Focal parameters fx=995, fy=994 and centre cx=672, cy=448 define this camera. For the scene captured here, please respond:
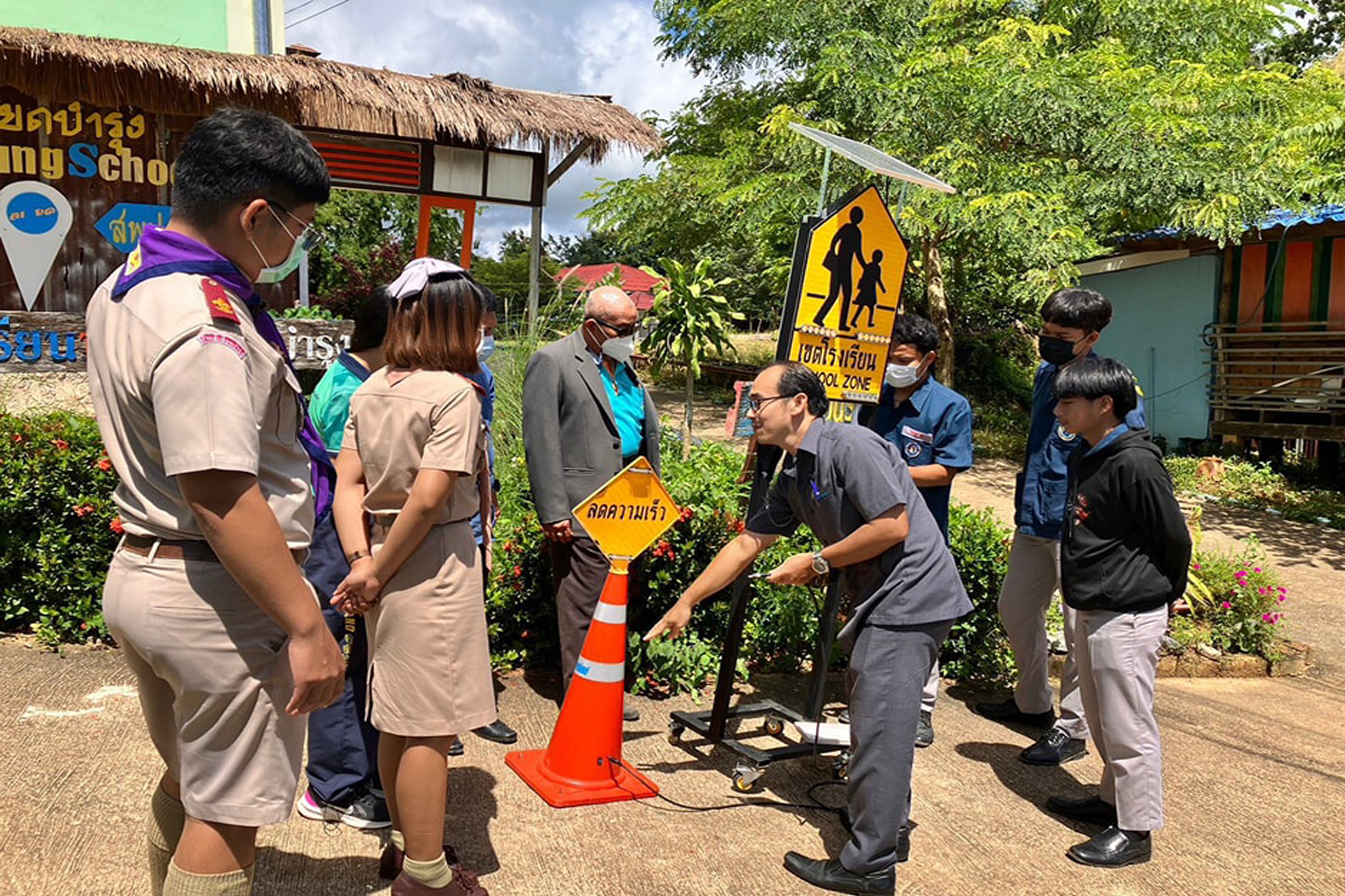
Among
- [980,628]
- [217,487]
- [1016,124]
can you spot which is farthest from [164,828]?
[1016,124]

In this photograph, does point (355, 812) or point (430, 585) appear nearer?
point (430, 585)

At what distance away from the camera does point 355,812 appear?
3.50 m

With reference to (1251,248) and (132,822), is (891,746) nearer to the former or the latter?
(132,822)

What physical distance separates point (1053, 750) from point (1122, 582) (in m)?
1.22

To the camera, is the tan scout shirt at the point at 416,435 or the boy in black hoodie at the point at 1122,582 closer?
the tan scout shirt at the point at 416,435

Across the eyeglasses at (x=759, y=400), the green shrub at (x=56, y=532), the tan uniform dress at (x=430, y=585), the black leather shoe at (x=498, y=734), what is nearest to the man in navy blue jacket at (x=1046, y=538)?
the eyeglasses at (x=759, y=400)

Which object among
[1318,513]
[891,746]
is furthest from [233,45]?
[1318,513]

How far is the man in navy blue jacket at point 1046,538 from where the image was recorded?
14.7 ft

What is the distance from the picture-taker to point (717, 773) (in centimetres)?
420

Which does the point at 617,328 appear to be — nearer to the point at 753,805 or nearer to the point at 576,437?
the point at 576,437

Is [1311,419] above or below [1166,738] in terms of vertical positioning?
above

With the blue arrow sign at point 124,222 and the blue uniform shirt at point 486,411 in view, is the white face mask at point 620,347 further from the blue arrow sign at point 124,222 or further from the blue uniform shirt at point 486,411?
the blue arrow sign at point 124,222

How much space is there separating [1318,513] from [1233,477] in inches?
75.8

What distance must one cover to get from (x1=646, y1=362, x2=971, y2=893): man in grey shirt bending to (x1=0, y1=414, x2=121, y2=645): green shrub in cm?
304
